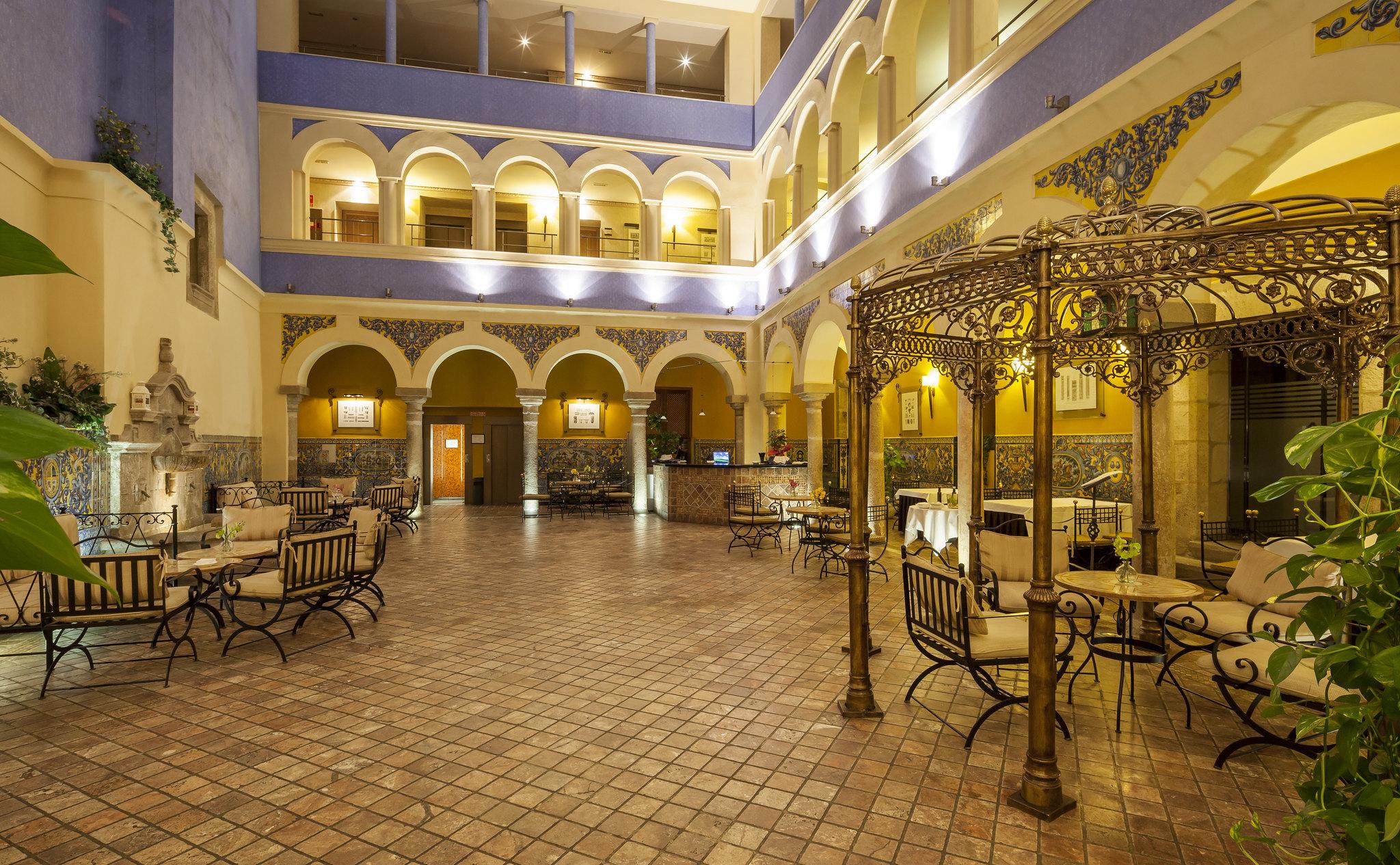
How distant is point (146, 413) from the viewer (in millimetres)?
7770

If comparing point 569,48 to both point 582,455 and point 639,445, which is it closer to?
point 639,445

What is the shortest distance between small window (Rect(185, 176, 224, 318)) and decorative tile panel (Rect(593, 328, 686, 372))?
6.66 metres

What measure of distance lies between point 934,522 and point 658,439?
412 inches

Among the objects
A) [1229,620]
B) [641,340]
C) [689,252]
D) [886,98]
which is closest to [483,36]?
[689,252]

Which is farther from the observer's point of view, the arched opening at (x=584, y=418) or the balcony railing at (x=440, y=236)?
the arched opening at (x=584, y=418)

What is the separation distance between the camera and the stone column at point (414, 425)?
46.6 feet

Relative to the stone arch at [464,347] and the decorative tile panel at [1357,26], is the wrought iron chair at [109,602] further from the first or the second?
the stone arch at [464,347]

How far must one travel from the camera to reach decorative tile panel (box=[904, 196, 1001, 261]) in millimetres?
7320

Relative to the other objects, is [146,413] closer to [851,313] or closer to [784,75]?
[851,313]

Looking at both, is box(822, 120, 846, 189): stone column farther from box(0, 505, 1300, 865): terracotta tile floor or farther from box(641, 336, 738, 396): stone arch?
box(0, 505, 1300, 865): terracotta tile floor

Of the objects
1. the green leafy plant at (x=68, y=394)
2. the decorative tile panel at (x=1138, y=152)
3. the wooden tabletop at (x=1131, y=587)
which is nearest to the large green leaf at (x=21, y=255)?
the wooden tabletop at (x=1131, y=587)

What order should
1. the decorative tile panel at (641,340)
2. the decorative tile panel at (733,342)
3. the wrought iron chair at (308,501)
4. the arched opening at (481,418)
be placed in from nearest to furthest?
the wrought iron chair at (308,501), the decorative tile panel at (641,340), the decorative tile panel at (733,342), the arched opening at (481,418)

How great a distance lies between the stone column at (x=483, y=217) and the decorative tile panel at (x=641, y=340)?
2752 mm

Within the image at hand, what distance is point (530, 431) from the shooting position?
15.0 m
